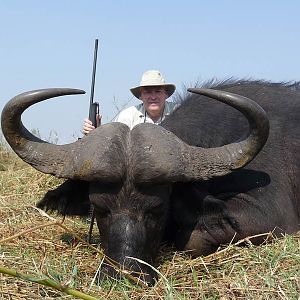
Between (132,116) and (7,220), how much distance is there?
2.13 meters

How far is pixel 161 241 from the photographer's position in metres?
5.16

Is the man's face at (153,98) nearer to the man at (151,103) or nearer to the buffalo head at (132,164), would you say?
the man at (151,103)

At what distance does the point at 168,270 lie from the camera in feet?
Answer: 14.8

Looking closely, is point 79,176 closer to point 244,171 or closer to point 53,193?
point 53,193

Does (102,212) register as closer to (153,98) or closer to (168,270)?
(168,270)

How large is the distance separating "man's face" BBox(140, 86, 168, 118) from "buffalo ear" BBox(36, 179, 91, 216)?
2.24 meters

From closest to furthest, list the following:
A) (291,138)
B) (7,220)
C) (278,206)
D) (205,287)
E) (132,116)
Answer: (205,287) < (278,206) < (291,138) < (7,220) < (132,116)

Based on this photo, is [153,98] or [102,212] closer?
[102,212]

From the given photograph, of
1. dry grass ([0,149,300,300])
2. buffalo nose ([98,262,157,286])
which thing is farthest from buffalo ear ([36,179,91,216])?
buffalo nose ([98,262,157,286])

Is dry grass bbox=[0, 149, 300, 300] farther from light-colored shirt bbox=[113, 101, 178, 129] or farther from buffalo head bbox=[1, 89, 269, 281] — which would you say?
light-colored shirt bbox=[113, 101, 178, 129]

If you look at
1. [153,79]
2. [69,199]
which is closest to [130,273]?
[69,199]

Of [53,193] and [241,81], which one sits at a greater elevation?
[241,81]

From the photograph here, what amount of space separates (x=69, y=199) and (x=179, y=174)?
3.83 ft

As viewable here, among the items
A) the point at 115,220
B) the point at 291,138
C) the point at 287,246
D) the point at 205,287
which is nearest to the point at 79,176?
the point at 115,220
